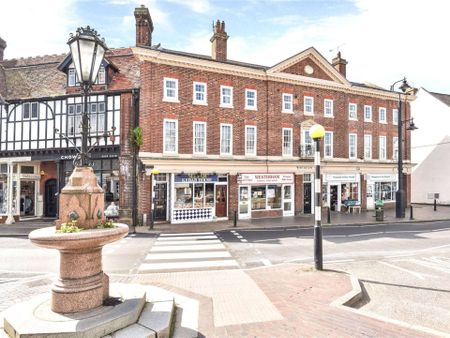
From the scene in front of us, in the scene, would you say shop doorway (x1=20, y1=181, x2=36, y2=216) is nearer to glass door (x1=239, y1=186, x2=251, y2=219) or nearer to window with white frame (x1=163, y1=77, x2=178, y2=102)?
window with white frame (x1=163, y1=77, x2=178, y2=102)

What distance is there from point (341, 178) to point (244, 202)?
357 inches

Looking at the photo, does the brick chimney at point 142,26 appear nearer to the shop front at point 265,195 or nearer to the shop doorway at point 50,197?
the shop front at point 265,195

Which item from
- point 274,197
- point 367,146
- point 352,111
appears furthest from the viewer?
point 367,146

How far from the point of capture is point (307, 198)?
23.0 meters

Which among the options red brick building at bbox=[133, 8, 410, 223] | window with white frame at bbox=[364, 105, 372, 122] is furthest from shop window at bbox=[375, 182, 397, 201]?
window with white frame at bbox=[364, 105, 372, 122]

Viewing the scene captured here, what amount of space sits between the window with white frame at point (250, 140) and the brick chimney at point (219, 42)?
534 centimetres

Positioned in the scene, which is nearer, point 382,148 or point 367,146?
point 367,146

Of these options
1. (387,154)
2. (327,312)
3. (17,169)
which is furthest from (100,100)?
(387,154)

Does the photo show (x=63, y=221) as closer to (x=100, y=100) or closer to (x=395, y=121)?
(x=100, y=100)

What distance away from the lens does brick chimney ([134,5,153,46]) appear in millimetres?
19359

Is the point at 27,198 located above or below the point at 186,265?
above

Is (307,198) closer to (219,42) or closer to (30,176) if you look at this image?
(219,42)

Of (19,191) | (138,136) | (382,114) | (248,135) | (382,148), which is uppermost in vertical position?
(382,114)

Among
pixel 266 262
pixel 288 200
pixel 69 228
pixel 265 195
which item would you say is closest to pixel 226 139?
pixel 265 195
